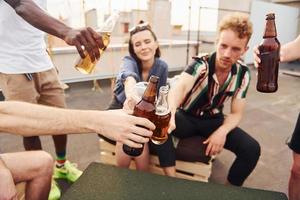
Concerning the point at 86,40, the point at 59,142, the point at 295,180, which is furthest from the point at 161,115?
the point at 59,142

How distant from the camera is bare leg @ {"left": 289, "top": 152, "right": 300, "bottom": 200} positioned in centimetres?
138

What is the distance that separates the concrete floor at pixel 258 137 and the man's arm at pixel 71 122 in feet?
3.83

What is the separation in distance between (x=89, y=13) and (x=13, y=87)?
3.64 m

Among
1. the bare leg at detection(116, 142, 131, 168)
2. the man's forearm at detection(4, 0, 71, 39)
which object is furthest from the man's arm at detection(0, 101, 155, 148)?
the bare leg at detection(116, 142, 131, 168)

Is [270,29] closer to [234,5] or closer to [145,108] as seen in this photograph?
[145,108]

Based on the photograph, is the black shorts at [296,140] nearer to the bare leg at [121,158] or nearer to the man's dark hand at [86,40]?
the bare leg at [121,158]

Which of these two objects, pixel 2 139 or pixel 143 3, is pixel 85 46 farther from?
pixel 143 3

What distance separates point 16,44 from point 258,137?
2.25m

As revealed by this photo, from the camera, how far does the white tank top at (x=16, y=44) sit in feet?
4.66

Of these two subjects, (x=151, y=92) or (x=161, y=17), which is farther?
(x=161, y=17)

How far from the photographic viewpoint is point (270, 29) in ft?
3.80

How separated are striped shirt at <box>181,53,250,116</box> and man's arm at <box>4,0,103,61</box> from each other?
25.7 inches

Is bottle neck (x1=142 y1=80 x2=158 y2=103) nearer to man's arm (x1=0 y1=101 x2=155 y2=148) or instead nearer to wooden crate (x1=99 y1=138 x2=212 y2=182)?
man's arm (x1=0 y1=101 x2=155 y2=148)

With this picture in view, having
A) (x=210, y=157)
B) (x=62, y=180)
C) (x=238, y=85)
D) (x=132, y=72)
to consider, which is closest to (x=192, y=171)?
Answer: (x=210, y=157)
